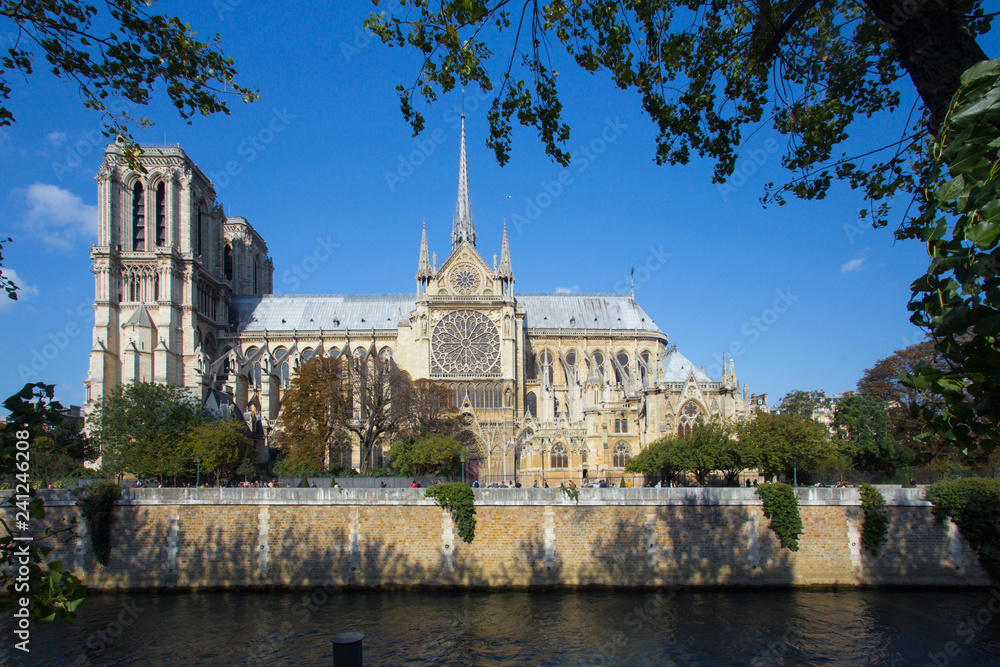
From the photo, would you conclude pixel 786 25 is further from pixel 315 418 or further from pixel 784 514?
pixel 315 418

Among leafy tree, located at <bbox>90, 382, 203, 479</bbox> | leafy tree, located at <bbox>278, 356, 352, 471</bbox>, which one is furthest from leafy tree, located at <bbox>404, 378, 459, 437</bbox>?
leafy tree, located at <bbox>90, 382, 203, 479</bbox>

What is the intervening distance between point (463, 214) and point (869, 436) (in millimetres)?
44633

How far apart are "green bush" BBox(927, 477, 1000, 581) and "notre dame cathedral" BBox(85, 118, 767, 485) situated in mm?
16715

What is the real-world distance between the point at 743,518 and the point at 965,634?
26.3 feet

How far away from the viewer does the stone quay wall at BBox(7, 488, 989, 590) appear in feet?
86.7

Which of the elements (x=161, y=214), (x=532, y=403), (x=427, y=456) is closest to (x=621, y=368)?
(x=532, y=403)

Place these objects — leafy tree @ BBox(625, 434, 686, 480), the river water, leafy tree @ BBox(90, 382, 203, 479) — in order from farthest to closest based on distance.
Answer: leafy tree @ BBox(90, 382, 203, 479) → leafy tree @ BBox(625, 434, 686, 480) → the river water

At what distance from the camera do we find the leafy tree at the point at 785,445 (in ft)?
114

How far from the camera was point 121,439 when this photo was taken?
1548 inches

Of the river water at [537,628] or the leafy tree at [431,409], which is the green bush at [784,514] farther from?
the leafy tree at [431,409]

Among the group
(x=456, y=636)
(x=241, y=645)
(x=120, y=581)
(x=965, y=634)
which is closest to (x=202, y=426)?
(x=120, y=581)

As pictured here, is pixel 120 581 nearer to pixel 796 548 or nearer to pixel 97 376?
pixel 796 548

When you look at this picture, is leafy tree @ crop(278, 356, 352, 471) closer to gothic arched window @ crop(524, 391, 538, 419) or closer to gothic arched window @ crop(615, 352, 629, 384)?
gothic arched window @ crop(524, 391, 538, 419)

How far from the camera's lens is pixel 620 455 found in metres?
46.4
